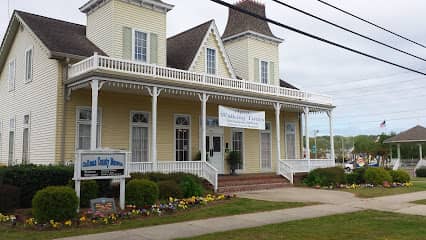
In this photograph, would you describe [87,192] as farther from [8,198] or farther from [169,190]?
[169,190]

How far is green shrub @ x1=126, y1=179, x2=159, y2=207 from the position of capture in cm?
1223

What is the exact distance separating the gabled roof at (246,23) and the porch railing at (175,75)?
16.2 ft

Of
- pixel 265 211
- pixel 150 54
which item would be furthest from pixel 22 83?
pixel 265 211

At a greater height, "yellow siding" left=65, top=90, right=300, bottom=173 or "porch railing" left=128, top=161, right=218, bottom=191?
"yellow siding" left=65, top=90, right=300, bottom=173

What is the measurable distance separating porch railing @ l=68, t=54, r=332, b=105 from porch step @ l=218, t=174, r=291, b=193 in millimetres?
4370

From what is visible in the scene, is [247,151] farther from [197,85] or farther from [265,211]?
[265,211]

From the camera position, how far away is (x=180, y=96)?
64.2 feet

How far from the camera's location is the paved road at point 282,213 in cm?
903

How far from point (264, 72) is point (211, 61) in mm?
4914

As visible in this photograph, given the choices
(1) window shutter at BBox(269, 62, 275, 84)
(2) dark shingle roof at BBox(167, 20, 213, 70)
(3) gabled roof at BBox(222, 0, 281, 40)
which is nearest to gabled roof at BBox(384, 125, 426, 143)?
(1) window shutter at BBox(269, 62, 275, 84)

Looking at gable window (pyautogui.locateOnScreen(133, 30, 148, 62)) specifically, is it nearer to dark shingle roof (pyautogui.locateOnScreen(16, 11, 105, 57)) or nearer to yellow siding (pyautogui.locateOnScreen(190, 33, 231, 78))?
dark shingle roof (pyautogui.locateOnScreen(16, 11, 105, 57))

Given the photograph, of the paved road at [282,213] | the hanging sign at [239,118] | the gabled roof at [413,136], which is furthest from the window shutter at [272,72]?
the gabled roof at [413,136]

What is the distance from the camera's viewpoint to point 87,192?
1270 centimetres

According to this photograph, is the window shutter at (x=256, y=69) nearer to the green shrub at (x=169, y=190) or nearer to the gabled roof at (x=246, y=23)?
the gabled roof at (x=246, y=23)
